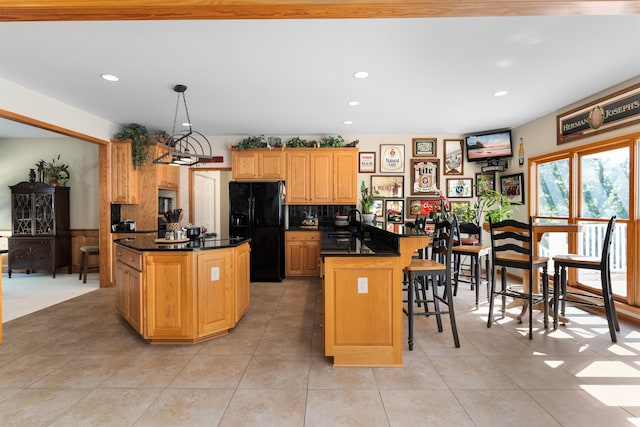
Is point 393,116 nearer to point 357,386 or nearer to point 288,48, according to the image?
point 288,48

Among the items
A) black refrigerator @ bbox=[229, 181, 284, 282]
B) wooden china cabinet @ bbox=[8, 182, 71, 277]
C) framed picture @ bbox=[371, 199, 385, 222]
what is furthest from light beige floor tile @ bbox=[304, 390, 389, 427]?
wooden china cabinet @ bbox=[8, 182, 71, 277]

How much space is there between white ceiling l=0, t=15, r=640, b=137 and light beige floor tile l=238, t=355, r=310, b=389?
2633mm

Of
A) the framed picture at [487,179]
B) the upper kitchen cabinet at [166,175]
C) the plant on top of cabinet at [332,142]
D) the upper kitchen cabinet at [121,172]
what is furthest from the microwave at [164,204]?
the framed picture at [487,179]

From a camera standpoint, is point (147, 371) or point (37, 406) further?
point (147, 371)

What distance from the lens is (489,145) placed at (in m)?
5.77

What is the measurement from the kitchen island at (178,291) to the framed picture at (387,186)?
3.67m

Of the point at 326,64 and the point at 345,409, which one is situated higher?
the point at 326,64

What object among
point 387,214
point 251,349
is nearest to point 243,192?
point 387,214

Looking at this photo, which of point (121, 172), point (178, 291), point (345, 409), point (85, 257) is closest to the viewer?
point (345, 409)

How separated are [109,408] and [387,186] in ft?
16.9

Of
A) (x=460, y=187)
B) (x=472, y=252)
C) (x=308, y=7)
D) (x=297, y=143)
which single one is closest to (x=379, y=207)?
(x=460, y=187)

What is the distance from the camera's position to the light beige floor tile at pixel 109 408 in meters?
1.86

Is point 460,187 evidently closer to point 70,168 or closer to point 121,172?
point 121,172

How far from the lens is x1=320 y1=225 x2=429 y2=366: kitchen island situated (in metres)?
2.49
